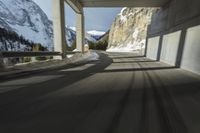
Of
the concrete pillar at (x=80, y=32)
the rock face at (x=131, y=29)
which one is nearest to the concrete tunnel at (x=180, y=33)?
the concrete pillar at (x=80, y=32)

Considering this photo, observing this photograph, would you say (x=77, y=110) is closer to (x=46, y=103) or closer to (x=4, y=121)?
(x=46, y=103)

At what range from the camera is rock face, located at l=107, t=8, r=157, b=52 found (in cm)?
6201

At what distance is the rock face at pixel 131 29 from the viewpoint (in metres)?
62.0

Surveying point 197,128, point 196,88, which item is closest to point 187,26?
point 196,88

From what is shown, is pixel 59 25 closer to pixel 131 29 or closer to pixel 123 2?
pixel 123 2

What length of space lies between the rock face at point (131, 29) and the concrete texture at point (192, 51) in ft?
141

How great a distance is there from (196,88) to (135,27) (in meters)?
64.0

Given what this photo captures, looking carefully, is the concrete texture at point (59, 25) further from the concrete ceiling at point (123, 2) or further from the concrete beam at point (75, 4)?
the concrete ceiling at point (123, 2)

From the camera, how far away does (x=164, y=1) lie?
22734mm

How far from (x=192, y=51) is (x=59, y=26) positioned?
12.2 m

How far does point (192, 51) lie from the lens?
467 inches

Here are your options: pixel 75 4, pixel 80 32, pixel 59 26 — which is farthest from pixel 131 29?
pixel 59 26

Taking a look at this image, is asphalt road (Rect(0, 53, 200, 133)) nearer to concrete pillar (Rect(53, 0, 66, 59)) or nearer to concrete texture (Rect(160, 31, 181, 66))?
concrete texture (Rect(160, 31, 181, 66))

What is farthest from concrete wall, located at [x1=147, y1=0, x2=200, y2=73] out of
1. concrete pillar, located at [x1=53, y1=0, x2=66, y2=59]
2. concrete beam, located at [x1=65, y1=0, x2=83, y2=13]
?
concrete beam, located at [x1=65, y1=0, x2=83, y2=13]
